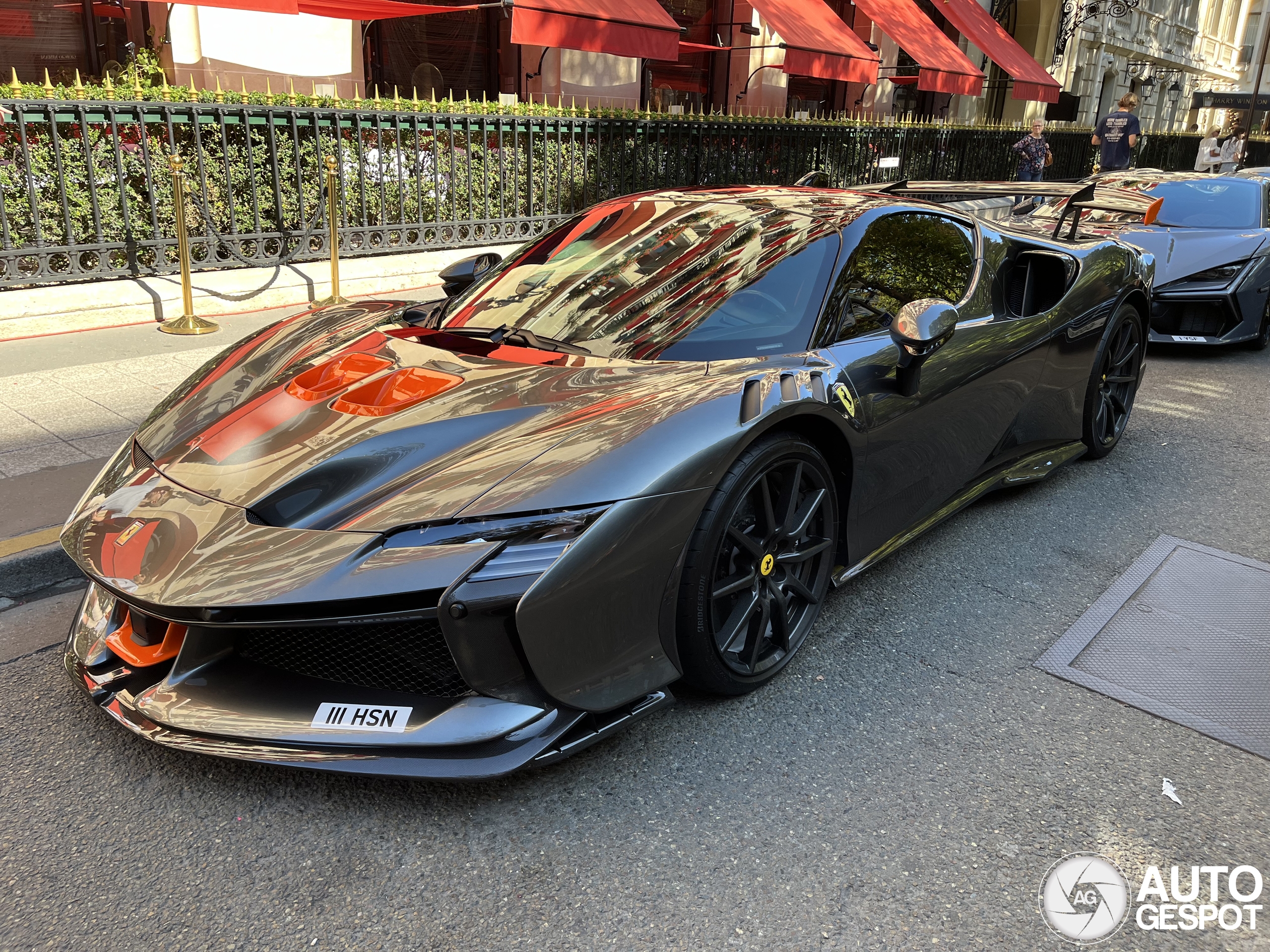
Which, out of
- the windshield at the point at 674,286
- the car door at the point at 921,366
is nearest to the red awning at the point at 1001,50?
the car door at the point at 921,366

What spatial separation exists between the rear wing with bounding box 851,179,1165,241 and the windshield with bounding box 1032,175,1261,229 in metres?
0.10

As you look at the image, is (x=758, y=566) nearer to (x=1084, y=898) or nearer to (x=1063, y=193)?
(x=1084, y=898)

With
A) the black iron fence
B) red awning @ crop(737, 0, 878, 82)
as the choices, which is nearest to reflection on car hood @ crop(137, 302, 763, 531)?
the black iron fence

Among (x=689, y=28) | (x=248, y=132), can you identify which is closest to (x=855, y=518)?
(x=248, y=132)

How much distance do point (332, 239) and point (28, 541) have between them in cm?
501

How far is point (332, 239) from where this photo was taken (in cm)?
801

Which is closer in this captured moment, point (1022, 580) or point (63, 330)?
point (1022, 580)

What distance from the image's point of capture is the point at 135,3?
9.91 metres

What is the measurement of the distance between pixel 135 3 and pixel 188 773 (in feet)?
32.9

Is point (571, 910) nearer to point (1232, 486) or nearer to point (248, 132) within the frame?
point (1232, 486)

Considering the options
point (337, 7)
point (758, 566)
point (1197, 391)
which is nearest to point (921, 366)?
point (758, 566)

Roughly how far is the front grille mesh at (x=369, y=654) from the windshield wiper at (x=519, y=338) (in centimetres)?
113

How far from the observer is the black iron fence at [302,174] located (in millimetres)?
7094

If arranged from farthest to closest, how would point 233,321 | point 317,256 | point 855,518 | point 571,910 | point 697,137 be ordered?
point 697,137 → point 317,256 → point 233,321 → point 855,518 → point 571,910
